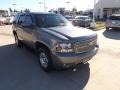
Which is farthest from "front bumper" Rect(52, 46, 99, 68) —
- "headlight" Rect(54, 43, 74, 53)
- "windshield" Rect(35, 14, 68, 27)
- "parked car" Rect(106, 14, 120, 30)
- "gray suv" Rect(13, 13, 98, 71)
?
"parked car" Rect(106, 14, 120, 30)

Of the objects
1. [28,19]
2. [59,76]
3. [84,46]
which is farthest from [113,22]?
[59,76]

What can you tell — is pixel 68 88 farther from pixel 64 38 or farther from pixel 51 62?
pixel 64 38

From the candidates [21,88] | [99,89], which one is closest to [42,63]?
[21,88]

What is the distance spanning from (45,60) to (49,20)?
171cm

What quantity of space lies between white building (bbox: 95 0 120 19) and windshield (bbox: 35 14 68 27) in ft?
119

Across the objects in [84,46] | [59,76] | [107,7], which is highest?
[107,7]

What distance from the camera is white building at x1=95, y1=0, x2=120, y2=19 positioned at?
129ft

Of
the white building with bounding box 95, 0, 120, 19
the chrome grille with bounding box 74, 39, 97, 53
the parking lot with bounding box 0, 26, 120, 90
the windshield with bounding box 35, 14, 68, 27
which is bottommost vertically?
the parking lot with bounding box 0, 26, 120, 90

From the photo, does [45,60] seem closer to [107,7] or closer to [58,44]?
[58,44]

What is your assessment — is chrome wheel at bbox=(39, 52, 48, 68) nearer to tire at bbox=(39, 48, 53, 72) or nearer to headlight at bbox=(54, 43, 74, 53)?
tire at bbox=(39, 48, 53, 72)

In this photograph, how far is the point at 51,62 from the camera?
Answer: 506 centimetres

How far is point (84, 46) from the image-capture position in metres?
4.97

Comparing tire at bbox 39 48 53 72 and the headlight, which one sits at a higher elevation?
the headlight

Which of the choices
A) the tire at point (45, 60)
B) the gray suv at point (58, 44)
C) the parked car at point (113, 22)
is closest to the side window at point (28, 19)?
the gray suv at point (58, 44)
